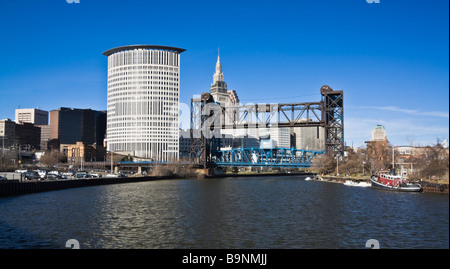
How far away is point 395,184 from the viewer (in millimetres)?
62781

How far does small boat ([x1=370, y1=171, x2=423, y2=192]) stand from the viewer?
5856 cm

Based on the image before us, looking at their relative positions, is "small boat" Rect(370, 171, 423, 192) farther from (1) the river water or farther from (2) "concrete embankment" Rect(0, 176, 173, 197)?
(2) "concrete embankment" Rect(0, 176, 173, 197)

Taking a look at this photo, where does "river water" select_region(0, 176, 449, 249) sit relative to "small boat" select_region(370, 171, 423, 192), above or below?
below

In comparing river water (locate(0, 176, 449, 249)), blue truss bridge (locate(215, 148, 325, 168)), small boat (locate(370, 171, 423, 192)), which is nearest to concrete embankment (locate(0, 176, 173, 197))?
river water (locate(0, 176, 449, 249))

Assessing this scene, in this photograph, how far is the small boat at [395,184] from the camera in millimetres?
58562

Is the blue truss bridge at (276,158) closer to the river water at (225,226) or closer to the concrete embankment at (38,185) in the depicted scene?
the concrete embankment at (38,185)

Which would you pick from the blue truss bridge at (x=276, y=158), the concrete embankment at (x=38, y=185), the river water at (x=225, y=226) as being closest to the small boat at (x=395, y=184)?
the river water at (x=225, y=226)

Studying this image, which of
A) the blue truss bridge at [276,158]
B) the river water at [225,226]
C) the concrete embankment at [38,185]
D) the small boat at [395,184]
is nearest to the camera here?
the river water at [225,226]

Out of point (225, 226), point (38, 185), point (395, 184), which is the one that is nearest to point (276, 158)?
point (395, 184)

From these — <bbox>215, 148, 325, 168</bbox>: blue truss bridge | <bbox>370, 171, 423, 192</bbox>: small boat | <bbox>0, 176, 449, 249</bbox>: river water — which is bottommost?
<bbox>0, 176, 449, 249</bbox>: river water

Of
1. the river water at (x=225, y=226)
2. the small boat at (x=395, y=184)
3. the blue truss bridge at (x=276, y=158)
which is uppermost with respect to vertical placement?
the blue truss bridge at (x=276, y=158)

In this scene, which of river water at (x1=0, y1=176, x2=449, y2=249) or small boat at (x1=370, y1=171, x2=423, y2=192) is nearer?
river water at (x1=0, y1=176, x2=449, y2=249)

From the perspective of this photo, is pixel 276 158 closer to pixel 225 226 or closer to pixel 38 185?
pixel 38 185
